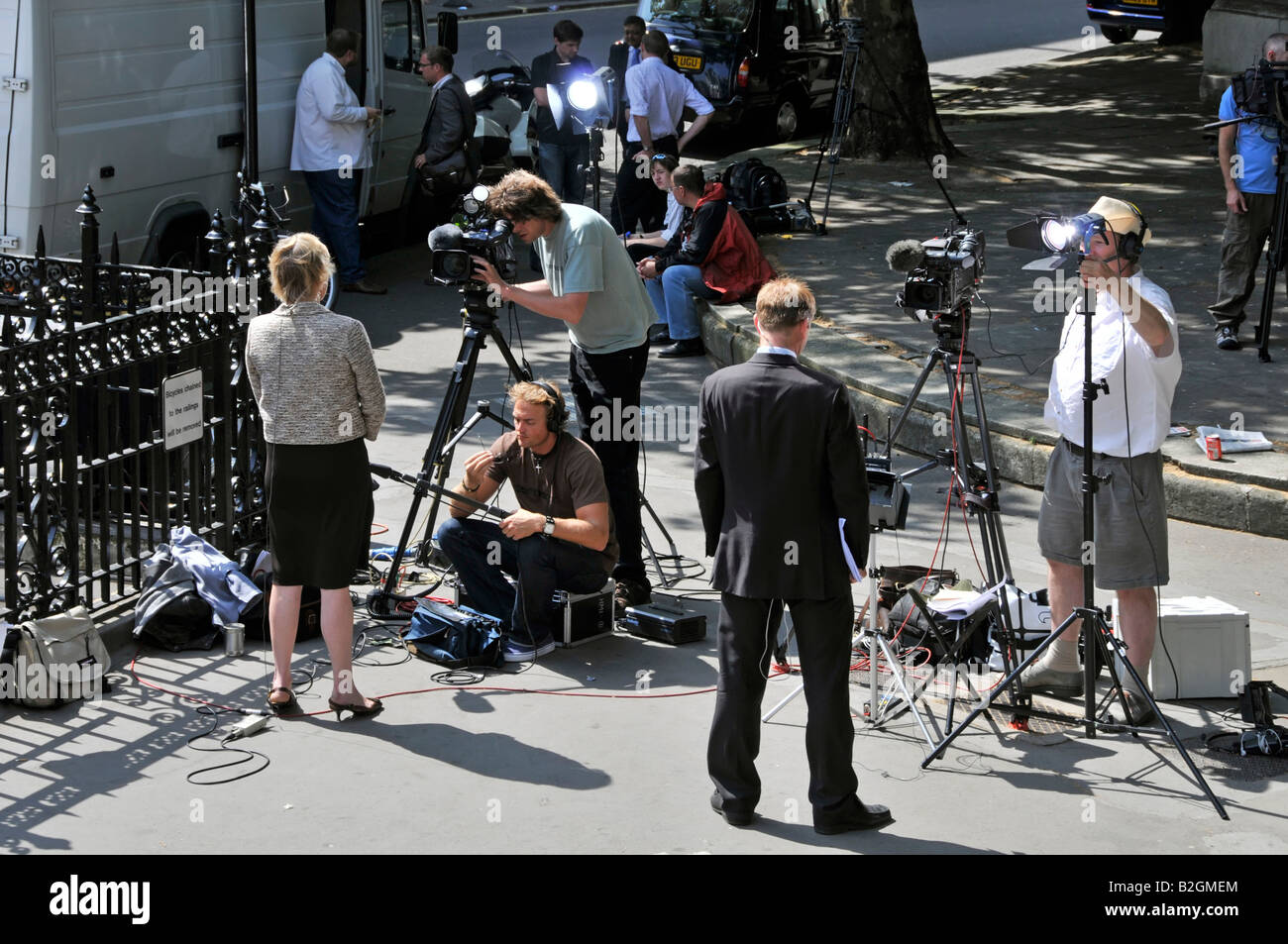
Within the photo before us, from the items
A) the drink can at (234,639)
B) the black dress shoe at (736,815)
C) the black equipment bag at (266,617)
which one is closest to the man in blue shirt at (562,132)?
the black equipment bag at (266,617)

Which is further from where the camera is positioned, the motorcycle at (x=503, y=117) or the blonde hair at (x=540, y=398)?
the motorcycle at (x=503, y=117)

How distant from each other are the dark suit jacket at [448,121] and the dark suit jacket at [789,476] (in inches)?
347

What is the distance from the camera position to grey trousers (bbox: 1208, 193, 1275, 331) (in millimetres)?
10102

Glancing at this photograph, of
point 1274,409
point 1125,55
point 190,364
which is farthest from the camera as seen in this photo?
point 1125,55

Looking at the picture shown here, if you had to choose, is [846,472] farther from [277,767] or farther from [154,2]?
[154,2]

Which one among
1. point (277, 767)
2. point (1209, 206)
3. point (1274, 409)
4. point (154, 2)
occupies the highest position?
point (154, 2)

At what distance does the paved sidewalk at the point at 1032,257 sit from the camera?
8969 millimetres

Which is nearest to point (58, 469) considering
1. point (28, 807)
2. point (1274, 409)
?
point (28, 807)

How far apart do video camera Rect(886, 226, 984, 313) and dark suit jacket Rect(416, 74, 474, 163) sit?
7480 mm

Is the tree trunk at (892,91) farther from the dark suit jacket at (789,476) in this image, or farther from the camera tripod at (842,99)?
the dark suit jacket at (789,476)

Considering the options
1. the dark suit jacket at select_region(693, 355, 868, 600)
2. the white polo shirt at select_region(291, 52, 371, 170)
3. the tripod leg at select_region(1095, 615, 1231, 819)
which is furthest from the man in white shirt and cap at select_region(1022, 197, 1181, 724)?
the white polo shirt at select_region(291, 52, 371, 170)

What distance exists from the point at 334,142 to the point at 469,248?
607 centimetres

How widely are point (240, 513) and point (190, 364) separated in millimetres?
824

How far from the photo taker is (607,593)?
7.05 metres
